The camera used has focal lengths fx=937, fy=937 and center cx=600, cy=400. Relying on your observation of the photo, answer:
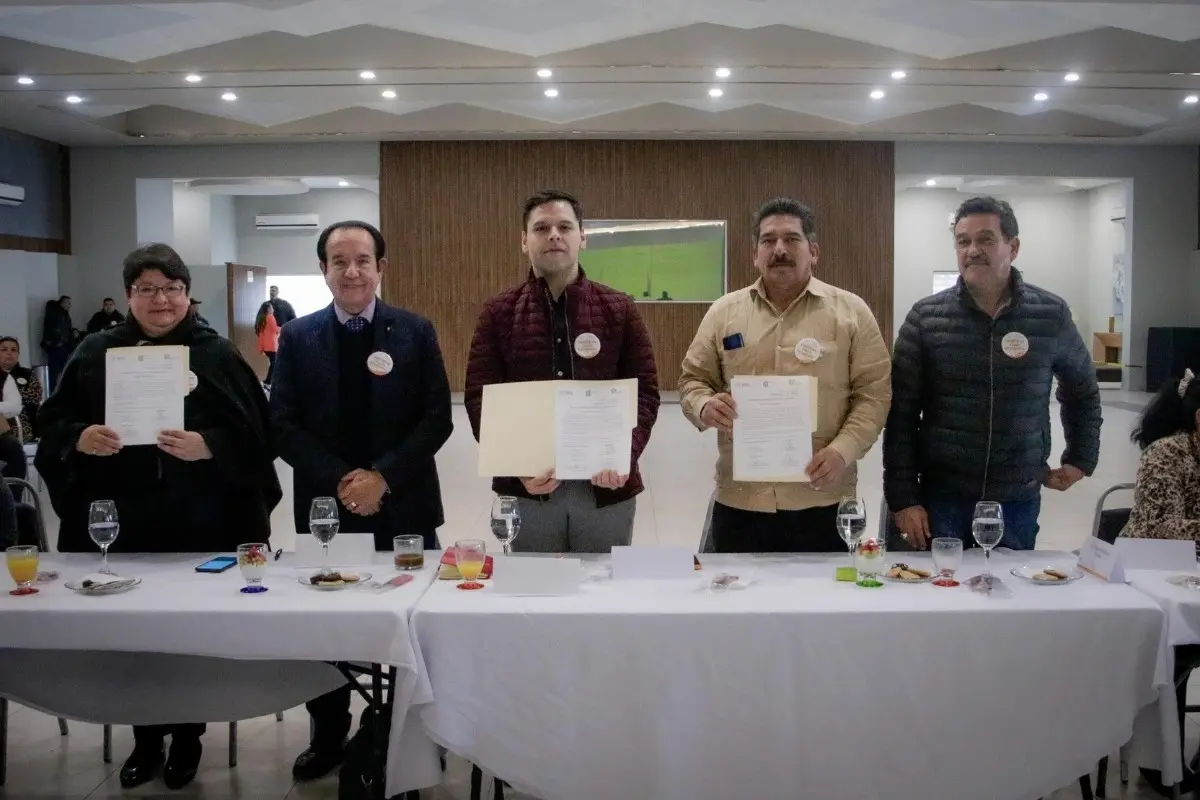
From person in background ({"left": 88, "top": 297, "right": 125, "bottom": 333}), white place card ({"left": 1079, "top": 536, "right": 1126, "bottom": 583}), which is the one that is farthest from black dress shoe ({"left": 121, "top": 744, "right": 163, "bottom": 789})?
person in background ({"left": 88, "top": 297, "right": 125, "bottom": 333})

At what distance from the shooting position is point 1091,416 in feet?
9.58

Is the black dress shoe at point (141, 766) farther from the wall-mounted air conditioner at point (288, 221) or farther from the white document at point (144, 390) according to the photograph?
the wall-mounted air conditioner at point (288, 221)

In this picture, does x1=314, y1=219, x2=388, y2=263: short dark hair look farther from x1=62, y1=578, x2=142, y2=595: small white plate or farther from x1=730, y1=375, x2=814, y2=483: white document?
x1=730, y1=375, x2=814, y2=483: white document

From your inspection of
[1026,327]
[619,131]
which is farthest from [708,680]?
[619,131]

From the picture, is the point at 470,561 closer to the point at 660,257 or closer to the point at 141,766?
the point at 141,766

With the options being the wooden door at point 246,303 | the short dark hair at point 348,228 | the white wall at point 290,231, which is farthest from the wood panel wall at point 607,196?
the short dark hair at point 348,228

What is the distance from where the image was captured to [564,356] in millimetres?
2869

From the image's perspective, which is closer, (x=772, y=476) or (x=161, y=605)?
(x=161, y=605)

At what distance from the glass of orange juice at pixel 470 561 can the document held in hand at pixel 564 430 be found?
0.68ft

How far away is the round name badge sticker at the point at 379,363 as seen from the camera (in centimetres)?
281

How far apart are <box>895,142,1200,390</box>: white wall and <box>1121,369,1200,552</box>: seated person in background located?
470 inches

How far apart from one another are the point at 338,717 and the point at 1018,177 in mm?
13940

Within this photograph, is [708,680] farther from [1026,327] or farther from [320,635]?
[1026,327]

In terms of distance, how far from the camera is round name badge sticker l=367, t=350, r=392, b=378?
2.81 meters
